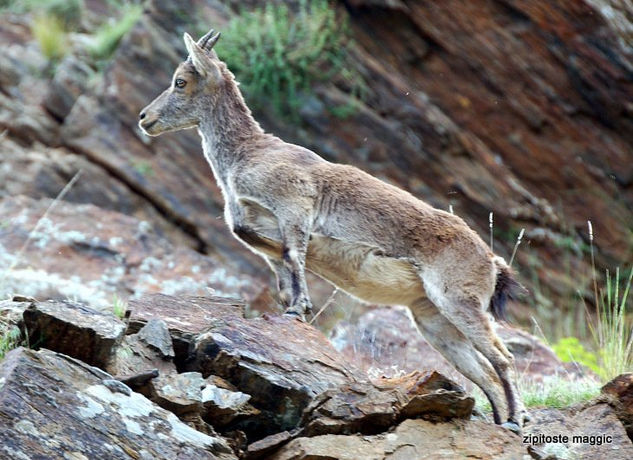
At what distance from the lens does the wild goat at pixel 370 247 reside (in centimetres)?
771

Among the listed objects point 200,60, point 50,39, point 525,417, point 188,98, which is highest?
point 200,60

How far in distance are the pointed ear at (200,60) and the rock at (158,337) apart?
2806 millimetres

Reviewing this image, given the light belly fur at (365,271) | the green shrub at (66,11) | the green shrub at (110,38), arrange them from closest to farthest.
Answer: the light belly fur at (365,271) < the green shrub at (110,38) < the green shrub at (66,11)

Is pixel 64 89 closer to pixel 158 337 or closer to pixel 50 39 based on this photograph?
pixel 50 39

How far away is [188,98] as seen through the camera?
8.80 metres

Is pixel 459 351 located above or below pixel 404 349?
above

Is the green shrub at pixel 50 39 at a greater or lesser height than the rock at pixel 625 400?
greater

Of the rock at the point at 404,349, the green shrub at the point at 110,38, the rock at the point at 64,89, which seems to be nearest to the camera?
the rock at the point at 404,349

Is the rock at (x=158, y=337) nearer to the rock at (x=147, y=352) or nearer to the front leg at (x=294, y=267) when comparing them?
the rock at (x=147, y=352)

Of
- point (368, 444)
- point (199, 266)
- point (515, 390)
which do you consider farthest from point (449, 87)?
point (368, 444)

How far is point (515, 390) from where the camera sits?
24.6 feet

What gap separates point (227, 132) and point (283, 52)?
598 cm

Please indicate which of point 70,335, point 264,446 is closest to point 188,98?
point 70,335

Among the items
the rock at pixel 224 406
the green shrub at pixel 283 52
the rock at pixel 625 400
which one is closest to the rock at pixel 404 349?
the rock at pixel 625 400
